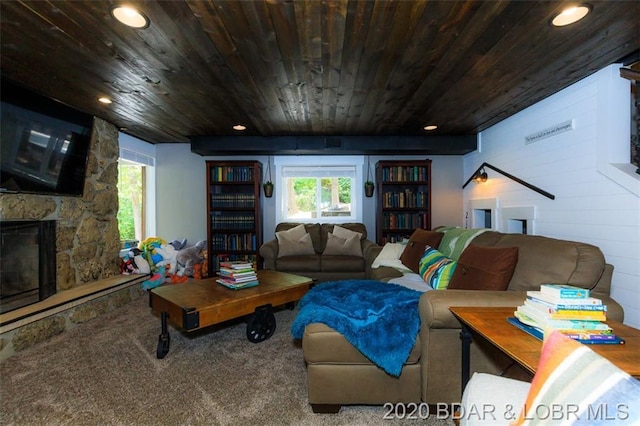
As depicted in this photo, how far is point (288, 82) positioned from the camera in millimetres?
2414

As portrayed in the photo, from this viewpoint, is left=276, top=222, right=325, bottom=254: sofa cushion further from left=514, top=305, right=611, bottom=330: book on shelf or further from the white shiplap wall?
left=514, top=305, right=611, bottom=330: book on shelf

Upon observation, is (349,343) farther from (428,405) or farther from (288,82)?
(288,82)

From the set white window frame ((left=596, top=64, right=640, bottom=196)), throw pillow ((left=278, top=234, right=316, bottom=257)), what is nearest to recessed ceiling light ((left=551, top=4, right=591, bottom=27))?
white window frame ((left=596, top=64, right=640, bottom=196))

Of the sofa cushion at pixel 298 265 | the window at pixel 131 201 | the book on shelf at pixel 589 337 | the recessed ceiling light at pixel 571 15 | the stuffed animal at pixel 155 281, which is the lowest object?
the stuffed animal at pixel 155 281

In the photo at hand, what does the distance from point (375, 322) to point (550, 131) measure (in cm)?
264

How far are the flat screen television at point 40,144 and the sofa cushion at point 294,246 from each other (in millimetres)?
2368

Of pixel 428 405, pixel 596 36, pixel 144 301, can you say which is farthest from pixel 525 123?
pixel 144 301

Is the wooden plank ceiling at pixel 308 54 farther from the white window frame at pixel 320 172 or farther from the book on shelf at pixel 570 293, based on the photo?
the white window frame at pixel 320 172

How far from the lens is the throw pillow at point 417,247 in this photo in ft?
9.62

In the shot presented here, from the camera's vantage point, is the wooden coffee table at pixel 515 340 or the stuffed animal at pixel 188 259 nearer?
the wooden coffee table at pixel 515 340

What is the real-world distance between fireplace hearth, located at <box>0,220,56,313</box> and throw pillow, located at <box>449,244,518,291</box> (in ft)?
11.9

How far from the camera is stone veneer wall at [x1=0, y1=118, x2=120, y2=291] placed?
273 centimetres

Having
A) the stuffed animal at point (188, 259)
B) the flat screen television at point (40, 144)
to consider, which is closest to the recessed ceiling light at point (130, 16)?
the flat screen television at point (40, 144)

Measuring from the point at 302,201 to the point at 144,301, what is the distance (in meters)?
2.61
